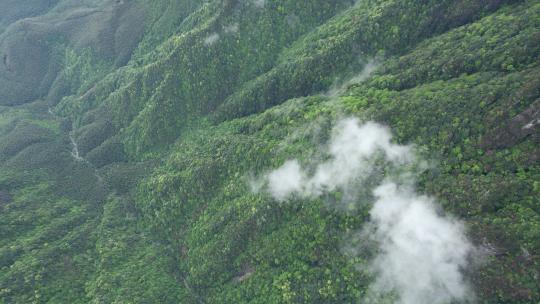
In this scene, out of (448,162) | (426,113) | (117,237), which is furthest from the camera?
(117,237)

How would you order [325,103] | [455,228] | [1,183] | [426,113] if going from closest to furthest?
[455,228], [426,113], [325,103], [1,183]

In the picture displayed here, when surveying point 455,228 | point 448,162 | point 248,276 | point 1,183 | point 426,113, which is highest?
point 1,183

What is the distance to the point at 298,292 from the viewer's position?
414 ft

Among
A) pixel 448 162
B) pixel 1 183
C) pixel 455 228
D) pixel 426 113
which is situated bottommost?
pixel 455 228

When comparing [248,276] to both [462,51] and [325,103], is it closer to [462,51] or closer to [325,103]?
[325,103]

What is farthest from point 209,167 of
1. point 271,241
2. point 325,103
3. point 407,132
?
A: point 407,132

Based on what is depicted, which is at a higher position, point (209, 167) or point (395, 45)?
point (395, 45)

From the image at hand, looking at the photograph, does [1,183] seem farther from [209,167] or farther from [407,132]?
[407,132]

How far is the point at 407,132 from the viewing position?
125250mm

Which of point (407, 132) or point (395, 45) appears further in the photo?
point (395, 45)

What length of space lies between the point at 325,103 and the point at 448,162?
2297 inches

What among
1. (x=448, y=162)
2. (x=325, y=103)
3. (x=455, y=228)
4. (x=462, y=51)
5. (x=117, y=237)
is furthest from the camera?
(x=117, y=237)

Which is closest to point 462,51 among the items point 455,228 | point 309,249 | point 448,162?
point 448,162

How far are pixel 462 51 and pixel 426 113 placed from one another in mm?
29389
